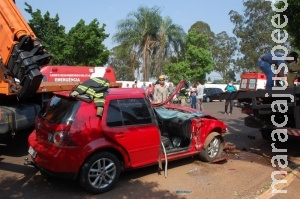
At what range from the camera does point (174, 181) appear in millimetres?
5629

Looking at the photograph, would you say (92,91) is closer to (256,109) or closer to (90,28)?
(256,109)

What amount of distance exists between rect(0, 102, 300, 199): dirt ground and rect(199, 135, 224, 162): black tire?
0.15 meters

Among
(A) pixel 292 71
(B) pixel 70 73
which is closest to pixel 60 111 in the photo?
(A) pixel 292 71

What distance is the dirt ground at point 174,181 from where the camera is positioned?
16.5ft

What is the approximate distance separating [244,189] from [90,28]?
22745mm

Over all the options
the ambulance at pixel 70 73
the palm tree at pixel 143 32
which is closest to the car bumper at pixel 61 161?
the ambulance at pixel 70 73

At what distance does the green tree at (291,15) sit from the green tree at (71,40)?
19.2 meters

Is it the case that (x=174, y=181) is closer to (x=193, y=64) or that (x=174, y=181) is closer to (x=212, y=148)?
(x=212, y=148)

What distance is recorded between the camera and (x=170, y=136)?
6672mm

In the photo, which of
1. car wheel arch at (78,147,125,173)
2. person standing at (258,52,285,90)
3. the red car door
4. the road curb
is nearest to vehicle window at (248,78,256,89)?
person standing at (258,52,285,90)

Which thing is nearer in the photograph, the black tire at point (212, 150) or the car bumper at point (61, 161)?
the car bumper at point (61, 161)

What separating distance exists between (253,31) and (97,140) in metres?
40.9

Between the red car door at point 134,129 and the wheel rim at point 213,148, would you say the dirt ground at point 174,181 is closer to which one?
the wheel rim at point 213,148

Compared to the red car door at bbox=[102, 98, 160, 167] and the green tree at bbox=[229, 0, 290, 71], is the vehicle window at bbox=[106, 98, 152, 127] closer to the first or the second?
the red car door at bbox=[102, 98, 160, 167]
